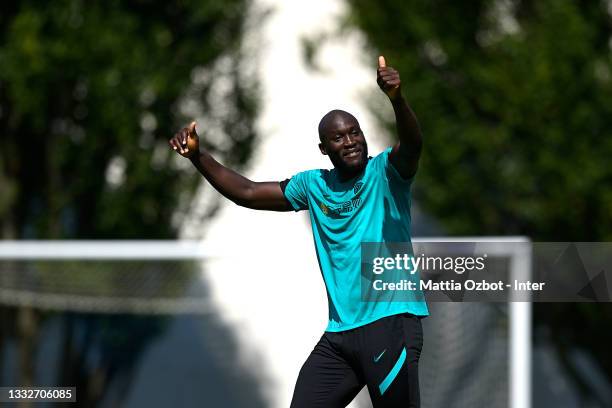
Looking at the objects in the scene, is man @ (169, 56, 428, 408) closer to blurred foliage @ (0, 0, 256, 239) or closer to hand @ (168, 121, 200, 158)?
hand @ (168, 121, 200, 158)

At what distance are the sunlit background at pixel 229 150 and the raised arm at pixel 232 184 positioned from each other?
4.80 meters

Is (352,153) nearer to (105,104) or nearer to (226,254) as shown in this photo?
(226,254)

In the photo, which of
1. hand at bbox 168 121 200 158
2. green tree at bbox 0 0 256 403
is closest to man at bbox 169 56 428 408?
hand at bbox 168 121 200 158

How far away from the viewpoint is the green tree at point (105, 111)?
461 inches

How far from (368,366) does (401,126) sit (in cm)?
99

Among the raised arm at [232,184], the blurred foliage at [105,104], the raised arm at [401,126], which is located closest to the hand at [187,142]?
the raised arm at [232,184]

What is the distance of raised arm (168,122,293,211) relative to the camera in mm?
5344

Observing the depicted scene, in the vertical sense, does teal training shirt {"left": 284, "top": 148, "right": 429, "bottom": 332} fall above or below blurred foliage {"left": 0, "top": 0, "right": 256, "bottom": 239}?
below

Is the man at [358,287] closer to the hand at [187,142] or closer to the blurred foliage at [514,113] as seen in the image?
the hand at [187,142]

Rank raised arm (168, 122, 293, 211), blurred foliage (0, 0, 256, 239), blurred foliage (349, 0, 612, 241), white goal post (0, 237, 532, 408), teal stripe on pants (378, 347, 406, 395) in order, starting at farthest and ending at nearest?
1. blurred foliage (0, 0, 256, 239)
2. blurred foliage (349, 0, 612, 241)
3. white goal post (0, 237, 532, 408)
4. raised arm (168, 122, 293, 211)
5. teal stripe on pants (378, 347, 406, 395)

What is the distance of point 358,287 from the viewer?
491cm

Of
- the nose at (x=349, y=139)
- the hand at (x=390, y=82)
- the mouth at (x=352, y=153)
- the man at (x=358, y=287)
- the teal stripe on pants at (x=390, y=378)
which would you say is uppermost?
the hand at (x=390, y=82)

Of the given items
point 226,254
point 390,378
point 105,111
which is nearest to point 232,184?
point 390,378

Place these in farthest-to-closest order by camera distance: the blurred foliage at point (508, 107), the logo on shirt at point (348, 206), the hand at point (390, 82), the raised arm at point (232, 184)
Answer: the blurred foliage at point (508, 107) → the raised arm at point (232, 184) → the logo on shirt at point (348, 206) → the hand at point (390, 82)
